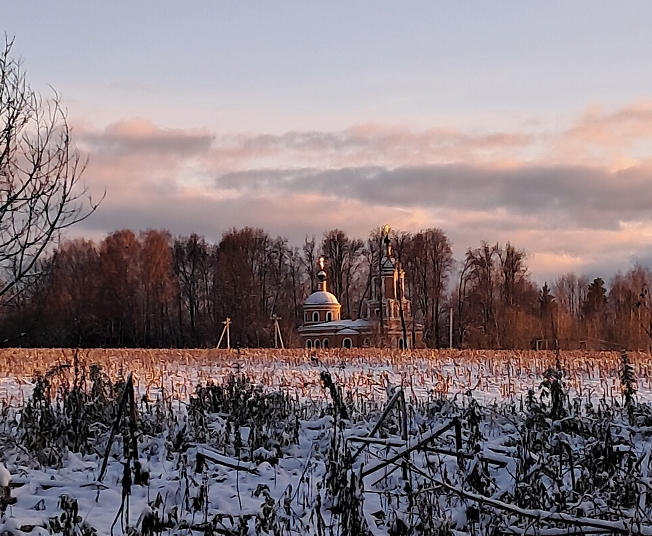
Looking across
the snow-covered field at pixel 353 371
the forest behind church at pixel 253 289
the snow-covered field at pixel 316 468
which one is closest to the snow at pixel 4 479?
the snow-covered field at pixel 316 468

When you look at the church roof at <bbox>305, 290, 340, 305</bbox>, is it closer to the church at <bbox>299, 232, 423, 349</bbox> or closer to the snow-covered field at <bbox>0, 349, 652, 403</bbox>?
the church at <bbox>299, 232, 423, 349</bbox>

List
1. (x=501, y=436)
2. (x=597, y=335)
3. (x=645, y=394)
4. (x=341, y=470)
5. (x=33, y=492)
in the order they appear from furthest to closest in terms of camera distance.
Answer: (x=597, y=335) → (x=645, y=394) → (x=501, y=436) → (x=33, y=492) → (x=341, y=470)

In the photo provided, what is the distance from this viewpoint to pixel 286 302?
7194 centimetres

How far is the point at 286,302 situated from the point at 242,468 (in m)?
65.9

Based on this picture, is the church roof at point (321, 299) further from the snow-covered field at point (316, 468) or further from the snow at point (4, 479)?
the snow at point (4, 479)

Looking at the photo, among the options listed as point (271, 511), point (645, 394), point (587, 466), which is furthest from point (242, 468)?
point (645, 394)

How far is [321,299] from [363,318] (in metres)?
5.73

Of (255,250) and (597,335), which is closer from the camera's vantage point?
(597,335)

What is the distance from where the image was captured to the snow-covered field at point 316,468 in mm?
4648

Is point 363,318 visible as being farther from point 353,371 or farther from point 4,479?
point 4,479

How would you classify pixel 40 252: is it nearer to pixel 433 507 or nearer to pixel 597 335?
pixel 433 507

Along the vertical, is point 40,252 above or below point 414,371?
above

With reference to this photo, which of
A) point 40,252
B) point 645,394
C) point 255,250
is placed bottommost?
point 645,394

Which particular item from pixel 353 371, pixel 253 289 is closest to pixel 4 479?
pixel 353 371
